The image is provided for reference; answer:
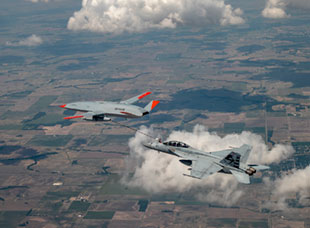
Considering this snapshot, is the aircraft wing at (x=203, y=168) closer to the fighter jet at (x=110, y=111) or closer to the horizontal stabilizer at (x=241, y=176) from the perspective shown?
the horizontal stabilizer at (x=241, y=176)

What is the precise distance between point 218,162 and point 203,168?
459 cm

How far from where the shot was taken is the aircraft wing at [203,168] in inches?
3184

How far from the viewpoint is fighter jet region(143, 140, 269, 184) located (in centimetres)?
8088

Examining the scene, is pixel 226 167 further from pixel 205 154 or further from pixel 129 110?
pixel 129 110

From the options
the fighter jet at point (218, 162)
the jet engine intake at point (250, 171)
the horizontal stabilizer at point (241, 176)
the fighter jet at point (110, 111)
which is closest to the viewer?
the horizontal stabilizer at point (241, 176)

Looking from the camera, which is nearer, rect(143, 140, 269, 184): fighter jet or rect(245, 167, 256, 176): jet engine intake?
rect(245, 167, 256, 176): jet engine intake

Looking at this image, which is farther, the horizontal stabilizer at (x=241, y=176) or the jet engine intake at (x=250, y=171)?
the jet engine intake at (x=250, y=171)

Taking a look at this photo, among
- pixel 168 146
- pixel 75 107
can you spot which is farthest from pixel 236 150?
pixel 75 107

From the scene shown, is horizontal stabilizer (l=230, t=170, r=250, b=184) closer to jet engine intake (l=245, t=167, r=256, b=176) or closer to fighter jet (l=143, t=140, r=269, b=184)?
fighter jet (l=143, t=140, r=269, b=184)

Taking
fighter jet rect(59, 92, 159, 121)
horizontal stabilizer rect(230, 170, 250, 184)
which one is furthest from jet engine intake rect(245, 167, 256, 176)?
fighter jet rect(59, 92, 159, 121)

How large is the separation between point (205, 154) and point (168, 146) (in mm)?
9878

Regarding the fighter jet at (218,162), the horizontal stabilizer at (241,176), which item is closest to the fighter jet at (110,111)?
the fighter jet at (218,162)

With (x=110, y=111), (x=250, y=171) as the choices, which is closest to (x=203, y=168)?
(x=250, y=171)

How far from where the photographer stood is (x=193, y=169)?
82.8 meters
